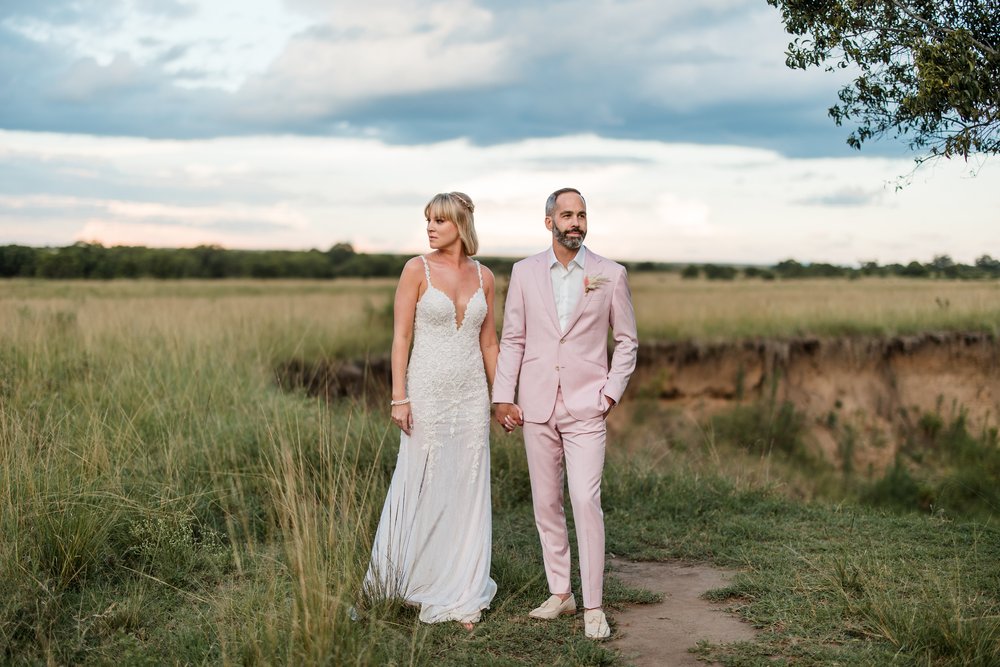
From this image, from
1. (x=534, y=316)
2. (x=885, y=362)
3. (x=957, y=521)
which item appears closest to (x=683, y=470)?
(x=957, y=521)

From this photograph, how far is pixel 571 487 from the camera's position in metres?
5.46

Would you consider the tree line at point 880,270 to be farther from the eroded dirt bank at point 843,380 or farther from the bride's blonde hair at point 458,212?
the bride's blonde hair at point 458,212

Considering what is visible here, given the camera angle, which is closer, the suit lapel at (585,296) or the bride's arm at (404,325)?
the suit lapel at (585,296)

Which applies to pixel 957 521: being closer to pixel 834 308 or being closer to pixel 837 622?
pixel 837 622

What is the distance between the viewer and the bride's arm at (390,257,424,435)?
5.73 metres

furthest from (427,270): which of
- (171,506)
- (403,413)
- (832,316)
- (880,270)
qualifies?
(880,270)

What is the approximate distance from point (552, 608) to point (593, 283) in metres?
2.00

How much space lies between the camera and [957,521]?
8680 millimetres

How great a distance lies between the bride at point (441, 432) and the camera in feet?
18.9

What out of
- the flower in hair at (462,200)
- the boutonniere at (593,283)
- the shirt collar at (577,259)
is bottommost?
the boutonniere at (593,283)

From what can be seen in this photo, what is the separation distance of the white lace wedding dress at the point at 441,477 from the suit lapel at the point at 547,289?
47 centimetres

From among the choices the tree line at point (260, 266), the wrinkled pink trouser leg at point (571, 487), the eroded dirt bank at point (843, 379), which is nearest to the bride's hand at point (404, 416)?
the wrinkled pink trouser leg at point (571, 487)

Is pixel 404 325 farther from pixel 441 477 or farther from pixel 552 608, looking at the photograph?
pixel 552 608

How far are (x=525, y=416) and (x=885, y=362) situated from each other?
16.8 m
